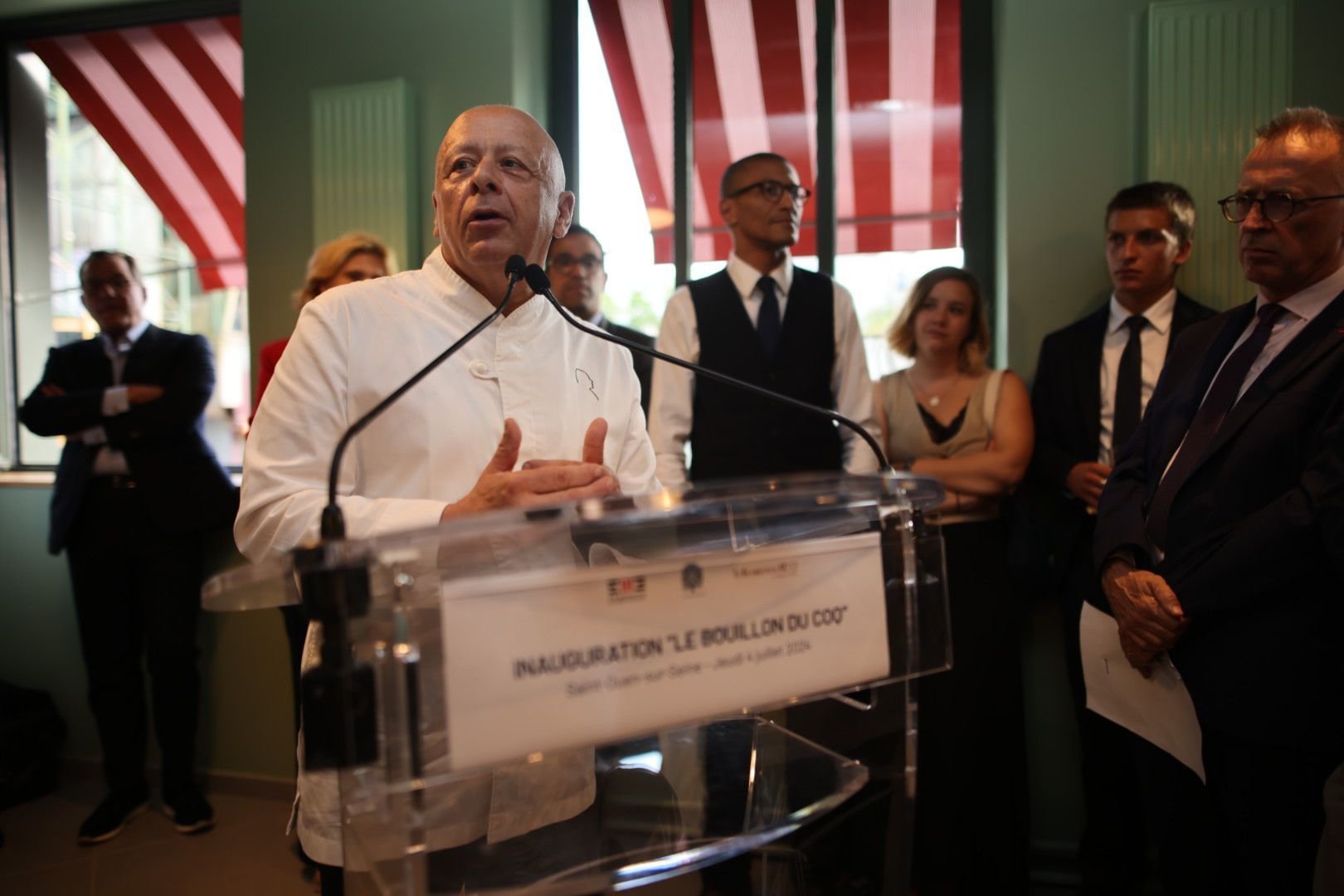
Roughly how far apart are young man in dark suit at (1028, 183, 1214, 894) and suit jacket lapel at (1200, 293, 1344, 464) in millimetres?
719

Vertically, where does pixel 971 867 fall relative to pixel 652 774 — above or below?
below

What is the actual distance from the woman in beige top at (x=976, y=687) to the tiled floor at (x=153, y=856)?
64.4 inches

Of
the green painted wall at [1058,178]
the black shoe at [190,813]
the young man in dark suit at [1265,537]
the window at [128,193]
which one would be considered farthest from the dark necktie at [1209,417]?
the window at [128,193]

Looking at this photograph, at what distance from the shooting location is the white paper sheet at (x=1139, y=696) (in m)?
1.45

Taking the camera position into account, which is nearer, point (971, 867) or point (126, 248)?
point (971, 867)

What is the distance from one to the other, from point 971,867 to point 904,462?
3.30ft

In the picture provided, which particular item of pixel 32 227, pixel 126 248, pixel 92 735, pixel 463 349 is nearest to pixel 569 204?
pixel 463 349

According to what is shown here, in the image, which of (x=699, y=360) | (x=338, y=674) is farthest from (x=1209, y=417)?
(x=338, y=674)

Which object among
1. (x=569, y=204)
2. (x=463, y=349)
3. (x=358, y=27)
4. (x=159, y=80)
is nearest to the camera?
(x=463, y=349)

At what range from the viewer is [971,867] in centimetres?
220

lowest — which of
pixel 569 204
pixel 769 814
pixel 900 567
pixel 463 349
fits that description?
pixel 769 814

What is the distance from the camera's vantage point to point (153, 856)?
102 inches

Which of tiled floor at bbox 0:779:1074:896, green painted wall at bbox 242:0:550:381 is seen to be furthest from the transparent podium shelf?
green painted wall at bbox 242:0:550:381

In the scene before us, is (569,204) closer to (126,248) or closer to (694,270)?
(694,270)
